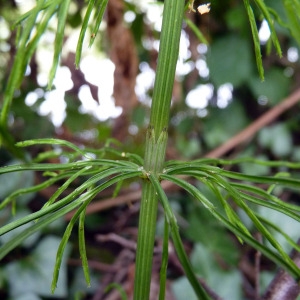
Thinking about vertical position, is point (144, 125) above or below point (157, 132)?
above

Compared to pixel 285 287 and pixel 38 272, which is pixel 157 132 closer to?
pixel 285 287

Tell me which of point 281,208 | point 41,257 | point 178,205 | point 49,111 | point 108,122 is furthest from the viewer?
point 108,122

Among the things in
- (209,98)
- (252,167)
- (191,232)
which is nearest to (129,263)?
(191,232)

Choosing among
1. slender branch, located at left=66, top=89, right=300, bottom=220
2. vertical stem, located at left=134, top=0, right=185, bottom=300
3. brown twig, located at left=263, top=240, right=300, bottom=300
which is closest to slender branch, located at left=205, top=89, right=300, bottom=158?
slender branch, located at left=66, top=89, right=300, bottom=220

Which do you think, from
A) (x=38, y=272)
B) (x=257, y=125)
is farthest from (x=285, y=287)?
(x=257, y=125)

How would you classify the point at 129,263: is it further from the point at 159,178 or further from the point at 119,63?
the point at 159,178

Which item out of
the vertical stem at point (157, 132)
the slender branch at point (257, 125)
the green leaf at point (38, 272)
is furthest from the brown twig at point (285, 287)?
the slender branch at point (257, 125)

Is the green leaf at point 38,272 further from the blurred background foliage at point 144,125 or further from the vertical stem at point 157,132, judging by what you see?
the vertical stem at point 157,132
